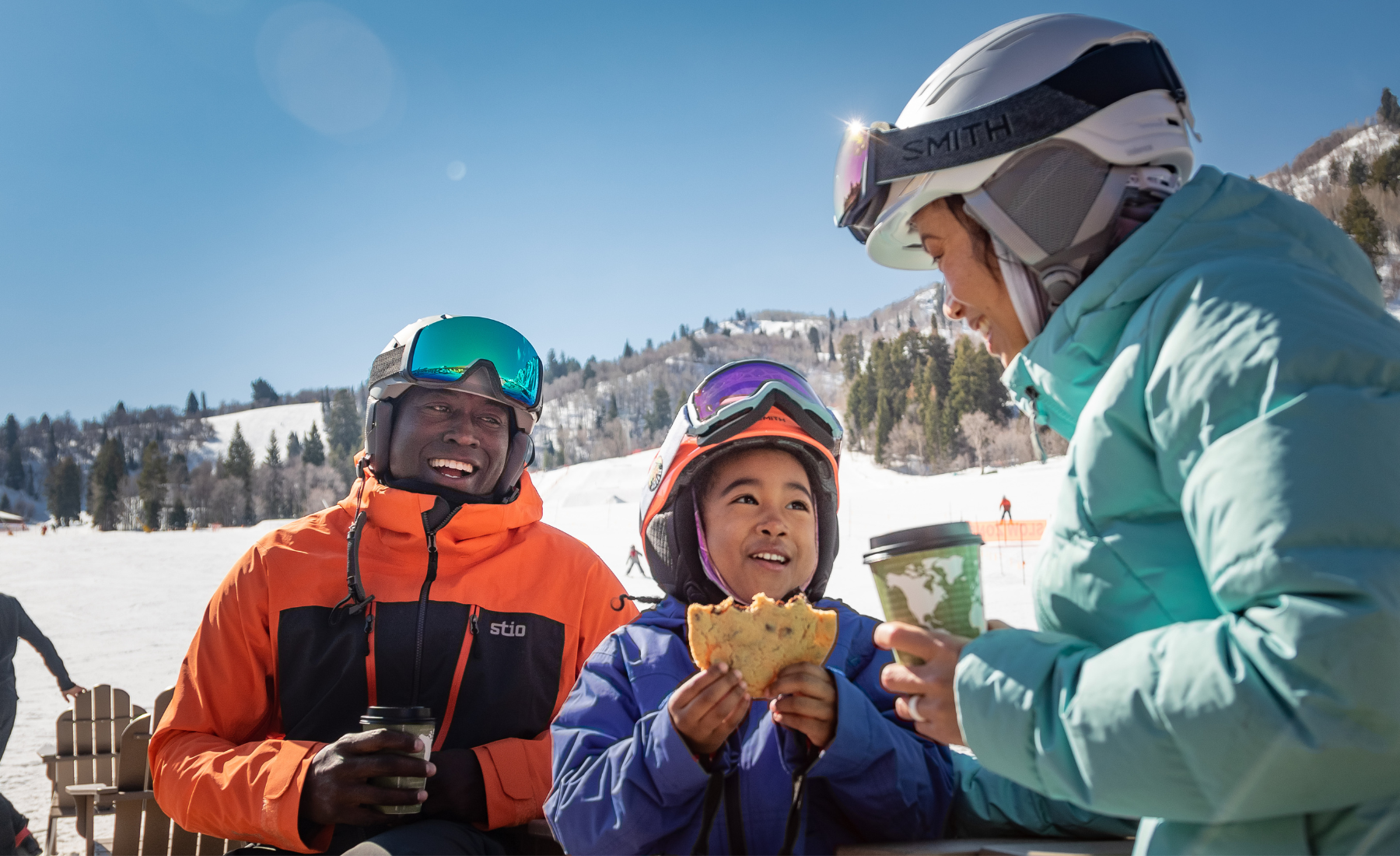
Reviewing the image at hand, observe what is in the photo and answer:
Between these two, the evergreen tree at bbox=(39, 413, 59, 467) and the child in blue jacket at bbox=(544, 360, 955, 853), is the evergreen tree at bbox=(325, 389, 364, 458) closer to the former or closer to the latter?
the evergreen tree at bbox=(39, 413, 59, 467)

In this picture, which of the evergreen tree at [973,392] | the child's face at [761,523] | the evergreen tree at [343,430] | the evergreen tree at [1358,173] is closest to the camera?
the child's face at [761,523]

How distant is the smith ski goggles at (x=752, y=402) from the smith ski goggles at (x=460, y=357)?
45.0 inches

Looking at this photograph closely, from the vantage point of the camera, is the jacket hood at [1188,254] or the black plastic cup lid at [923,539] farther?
the black plastic cup lid at [923,539]

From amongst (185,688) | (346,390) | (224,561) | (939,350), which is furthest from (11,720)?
(346,390)

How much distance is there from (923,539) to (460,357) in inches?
111

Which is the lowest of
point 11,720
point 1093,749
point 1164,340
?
point 11,720

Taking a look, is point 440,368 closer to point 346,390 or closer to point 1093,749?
point 1093,749

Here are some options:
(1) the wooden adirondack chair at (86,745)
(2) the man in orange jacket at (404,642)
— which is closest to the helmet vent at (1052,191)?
(2) the man in orange jacket at (404,642)

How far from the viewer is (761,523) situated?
9.04ft

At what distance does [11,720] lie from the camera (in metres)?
7.12

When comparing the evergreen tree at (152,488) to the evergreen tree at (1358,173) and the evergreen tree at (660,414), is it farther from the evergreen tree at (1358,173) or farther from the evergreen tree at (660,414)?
the evergreen tree at (1358,173)

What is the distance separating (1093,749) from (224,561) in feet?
132

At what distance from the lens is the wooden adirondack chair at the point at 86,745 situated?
667 cm

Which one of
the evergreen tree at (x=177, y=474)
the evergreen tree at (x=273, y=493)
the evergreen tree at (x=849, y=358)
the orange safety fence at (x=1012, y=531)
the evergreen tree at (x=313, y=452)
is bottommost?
the orange safety fence at (x=1012, y=531)
